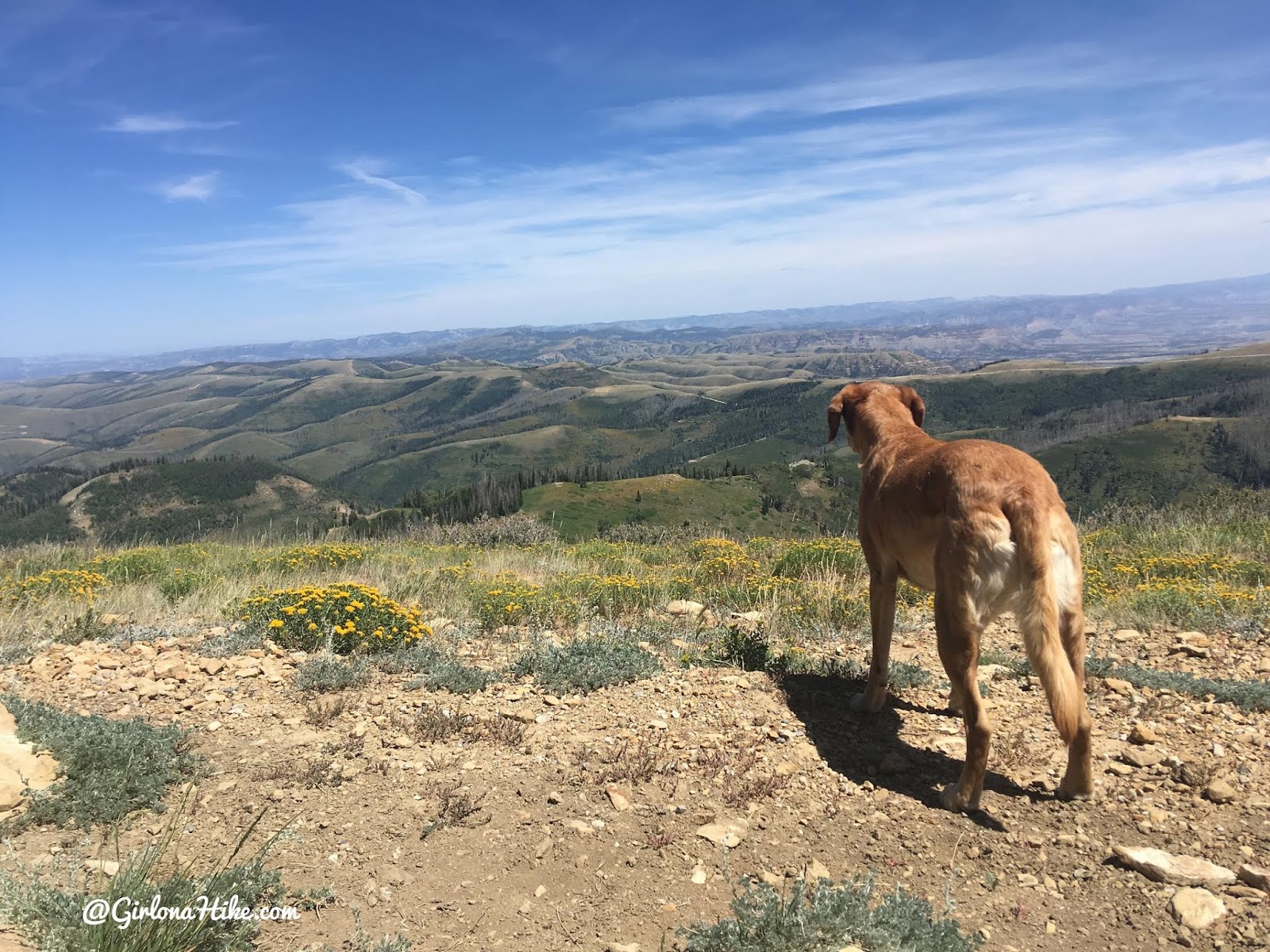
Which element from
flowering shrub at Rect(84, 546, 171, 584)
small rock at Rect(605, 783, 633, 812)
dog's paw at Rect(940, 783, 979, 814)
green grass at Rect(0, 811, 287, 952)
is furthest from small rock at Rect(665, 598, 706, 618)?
flowering shrub at Rect(84, 546, 171, 584)

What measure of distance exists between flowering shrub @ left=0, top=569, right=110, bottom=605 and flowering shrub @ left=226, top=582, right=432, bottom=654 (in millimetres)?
2472

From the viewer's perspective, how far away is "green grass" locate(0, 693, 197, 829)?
3359mm

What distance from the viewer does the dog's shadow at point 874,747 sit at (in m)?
3.83

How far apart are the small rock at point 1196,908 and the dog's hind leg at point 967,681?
88 centimetres

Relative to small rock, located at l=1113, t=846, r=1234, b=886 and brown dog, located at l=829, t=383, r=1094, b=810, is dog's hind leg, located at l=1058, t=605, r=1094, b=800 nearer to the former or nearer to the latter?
brown dog, located at l=829, t=383, r=1094, b=810

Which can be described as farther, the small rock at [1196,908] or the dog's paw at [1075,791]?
the dog's paw at [1075,791]

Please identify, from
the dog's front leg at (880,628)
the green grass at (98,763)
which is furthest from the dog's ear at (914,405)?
the green grass at (98,763)

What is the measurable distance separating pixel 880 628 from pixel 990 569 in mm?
1341

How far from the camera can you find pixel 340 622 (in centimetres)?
598

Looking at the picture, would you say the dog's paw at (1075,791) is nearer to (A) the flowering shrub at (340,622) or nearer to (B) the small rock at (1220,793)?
(B) the small rock at (1220,793)

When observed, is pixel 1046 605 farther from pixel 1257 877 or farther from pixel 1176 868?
pixel 1257 877

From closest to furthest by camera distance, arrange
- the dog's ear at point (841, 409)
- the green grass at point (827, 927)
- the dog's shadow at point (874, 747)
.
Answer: the green grass at point (827, 927)
the dog's shadow at point (874, 747)
the dog's ear at point (841, 409)

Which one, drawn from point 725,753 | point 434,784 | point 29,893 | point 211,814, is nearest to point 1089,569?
point 725,753

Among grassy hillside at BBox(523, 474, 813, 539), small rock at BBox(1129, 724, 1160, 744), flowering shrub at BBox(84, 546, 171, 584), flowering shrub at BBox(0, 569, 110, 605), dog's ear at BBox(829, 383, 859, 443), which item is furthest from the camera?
grassy hillside at BBox(523, 474, 813, 539)
